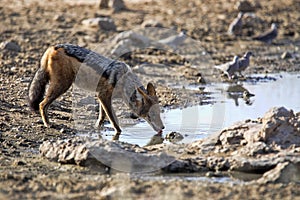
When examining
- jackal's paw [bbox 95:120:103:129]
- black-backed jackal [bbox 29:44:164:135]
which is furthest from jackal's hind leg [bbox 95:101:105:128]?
black-backed jackal [bbox 29:44:164:135]

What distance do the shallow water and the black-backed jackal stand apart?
0.31m

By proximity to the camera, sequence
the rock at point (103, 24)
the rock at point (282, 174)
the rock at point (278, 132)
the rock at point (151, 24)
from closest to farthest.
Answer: the rock at point (282, 174) → the rock at point (278, 132) → the rock at point (103, 24) → the rock at point (151, 24)

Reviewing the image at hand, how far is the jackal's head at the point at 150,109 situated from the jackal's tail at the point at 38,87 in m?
1.33

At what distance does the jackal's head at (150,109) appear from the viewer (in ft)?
32.7

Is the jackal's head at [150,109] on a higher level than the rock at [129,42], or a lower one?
higher

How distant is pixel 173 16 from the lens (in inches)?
811

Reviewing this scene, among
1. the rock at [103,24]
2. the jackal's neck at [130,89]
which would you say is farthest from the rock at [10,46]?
the jackal's neck at [130,89]

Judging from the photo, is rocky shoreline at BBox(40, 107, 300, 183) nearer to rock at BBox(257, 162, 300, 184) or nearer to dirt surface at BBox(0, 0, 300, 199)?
rock at BBox(257, 162, 300, 184)

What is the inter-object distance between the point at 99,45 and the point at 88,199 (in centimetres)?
988

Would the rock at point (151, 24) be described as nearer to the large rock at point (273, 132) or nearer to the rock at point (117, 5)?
the rock at point (117, 5)

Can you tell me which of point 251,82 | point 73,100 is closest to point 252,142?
point 73,100

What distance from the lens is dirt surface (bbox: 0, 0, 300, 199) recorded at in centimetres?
702

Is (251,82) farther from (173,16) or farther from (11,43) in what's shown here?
(173,16)

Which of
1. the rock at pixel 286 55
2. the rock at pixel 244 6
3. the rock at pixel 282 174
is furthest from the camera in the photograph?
the rock at pixel 244 6
